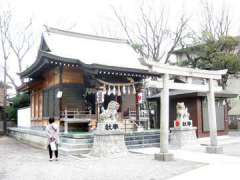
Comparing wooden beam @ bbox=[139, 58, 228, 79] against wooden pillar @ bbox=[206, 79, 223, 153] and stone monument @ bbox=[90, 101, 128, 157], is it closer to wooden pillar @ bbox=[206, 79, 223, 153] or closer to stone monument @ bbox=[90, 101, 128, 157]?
wooden pillar @ bbox=[206, 79, 223, 153]

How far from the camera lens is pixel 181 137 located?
547 inches

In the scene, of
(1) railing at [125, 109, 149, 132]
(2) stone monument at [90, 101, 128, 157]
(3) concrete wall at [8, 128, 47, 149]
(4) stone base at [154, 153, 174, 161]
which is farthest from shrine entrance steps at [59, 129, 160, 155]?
(4) stone base at [154, 153, 174, 161]

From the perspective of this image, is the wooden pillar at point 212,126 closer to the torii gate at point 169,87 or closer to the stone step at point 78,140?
the torii gate at point 169,87

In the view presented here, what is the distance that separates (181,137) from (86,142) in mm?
4698

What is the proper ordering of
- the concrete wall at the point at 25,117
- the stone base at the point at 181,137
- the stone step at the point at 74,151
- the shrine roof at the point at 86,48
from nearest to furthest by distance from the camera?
the stone step at the point at 74,151
the stone base at the point at 181,137
the shrine roof at the point at 86,48
the concrete wall at the point at 25,117

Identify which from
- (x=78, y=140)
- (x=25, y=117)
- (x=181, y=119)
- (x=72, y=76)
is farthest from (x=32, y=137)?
(x=181, y=119)

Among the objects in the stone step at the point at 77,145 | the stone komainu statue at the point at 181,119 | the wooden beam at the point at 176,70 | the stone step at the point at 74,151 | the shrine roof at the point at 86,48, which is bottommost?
the stone step at the point at 74,151

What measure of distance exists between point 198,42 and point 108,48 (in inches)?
384

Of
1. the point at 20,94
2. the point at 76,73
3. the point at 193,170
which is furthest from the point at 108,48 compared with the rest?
the point at 193,170

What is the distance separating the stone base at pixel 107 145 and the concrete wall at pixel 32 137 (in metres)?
4.60

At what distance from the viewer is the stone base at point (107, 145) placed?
10961 mm

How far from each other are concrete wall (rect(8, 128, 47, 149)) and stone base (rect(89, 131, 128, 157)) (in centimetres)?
460

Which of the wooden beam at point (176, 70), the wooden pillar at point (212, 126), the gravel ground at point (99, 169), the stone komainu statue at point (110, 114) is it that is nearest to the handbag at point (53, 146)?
the gravel ground at point (99, 169)

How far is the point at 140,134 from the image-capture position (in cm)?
1351
